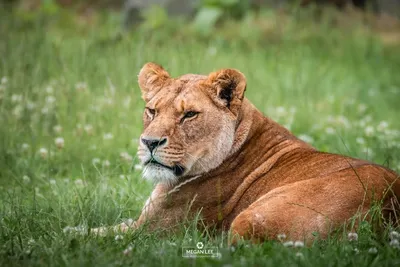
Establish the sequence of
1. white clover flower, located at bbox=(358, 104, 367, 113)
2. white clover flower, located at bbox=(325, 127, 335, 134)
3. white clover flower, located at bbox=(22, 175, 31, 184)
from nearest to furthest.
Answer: white clover flower, located at bbox=(22, 175, 31, 184) < white clover flower, located at bbox=(325, 127, 335, 134) < white clover flower, located at bbox=(358, 104, 367, 113)

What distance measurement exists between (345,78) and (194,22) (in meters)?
2.97

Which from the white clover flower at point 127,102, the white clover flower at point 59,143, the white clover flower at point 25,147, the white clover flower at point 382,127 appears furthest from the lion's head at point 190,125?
the white clover flower at point 382,127

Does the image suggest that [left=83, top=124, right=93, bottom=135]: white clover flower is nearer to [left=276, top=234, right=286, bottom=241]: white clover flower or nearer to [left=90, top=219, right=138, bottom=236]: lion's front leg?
[left=90, top=219, right=138, bottom=236]: lion's front leg

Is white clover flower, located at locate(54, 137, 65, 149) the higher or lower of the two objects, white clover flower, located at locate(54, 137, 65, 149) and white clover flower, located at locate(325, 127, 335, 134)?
the higher

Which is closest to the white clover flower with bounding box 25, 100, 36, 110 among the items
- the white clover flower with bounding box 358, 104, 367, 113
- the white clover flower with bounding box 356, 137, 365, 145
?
Result: the white clover flower with bounding box 356, 137, 365, 145

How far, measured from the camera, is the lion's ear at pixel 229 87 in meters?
5.00

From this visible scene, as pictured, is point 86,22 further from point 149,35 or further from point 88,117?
point 88,117

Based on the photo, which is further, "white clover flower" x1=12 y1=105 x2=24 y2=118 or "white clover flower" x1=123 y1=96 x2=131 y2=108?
"white clover flower" x1=123 y1=96 x2=131 y2=108

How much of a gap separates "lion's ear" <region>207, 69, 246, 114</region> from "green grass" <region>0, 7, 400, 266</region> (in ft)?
2.31

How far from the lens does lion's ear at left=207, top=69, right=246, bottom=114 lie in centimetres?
500

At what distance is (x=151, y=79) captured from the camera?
17.6 ft

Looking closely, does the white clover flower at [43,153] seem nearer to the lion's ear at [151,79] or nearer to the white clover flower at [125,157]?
the white clover flower at [125,157]

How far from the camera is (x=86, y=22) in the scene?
13.4 m

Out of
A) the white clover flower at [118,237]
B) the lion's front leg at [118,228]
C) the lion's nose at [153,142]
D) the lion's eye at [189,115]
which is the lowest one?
the lion's front leg at [118,228]
